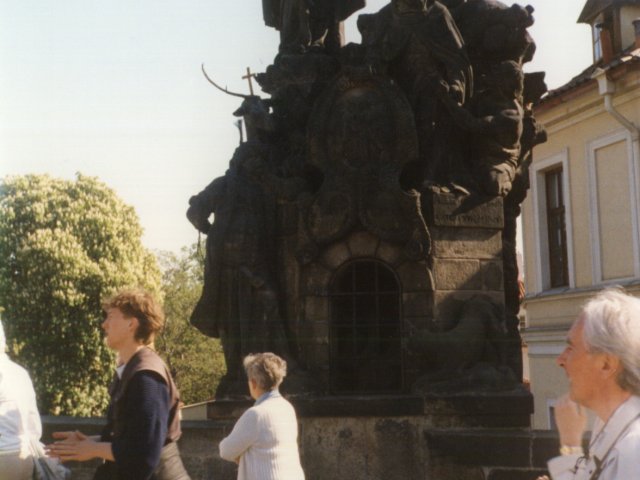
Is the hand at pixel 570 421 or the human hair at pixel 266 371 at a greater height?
the human hair at pixel 266 371

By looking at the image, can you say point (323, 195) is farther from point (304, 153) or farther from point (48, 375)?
point (48, 375)

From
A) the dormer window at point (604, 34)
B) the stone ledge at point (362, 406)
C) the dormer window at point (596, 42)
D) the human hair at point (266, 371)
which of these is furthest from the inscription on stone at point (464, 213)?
the dormer window at point (596, 42)

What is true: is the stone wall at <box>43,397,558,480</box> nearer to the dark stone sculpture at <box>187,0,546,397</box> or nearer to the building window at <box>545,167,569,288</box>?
the dark stone sculpture at <box>187,0,546,397</box>

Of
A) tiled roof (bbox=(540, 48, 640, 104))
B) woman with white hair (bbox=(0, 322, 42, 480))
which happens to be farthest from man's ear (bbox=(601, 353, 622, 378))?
tiled roof (bbox=(540, 48, 640, 104))

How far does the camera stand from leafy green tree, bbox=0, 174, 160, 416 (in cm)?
3070

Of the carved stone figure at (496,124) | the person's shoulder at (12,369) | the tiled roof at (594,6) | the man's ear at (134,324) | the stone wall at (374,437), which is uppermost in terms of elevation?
the tiled roof at (594,6)

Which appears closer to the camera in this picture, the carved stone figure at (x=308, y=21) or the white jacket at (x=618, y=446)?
the white jacket at (x=618, y=446)

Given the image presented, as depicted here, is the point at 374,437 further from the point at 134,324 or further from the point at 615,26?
the point at 615,26

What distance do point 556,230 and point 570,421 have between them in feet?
82.8

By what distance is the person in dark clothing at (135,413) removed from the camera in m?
4.06

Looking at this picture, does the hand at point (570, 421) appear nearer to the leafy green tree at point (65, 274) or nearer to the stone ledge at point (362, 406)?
the stone ledge at point (362, 406)

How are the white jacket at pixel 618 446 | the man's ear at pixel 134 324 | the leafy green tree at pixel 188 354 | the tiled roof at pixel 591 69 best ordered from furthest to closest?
1. the leafy green tree at pixel 188 354
2. the tiled roof at pixel 591 69
3. the man's ear at pixel 134 324
4. the white jacket at pixel 618 446

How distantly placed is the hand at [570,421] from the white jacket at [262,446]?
102 inches

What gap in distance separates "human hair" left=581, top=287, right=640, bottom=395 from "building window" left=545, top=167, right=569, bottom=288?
81.5 feet
